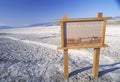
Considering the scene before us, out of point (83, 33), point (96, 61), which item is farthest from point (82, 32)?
point (96, 61)

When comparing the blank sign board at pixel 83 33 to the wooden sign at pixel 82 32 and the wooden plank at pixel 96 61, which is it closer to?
the wooden sign at pixel 82 32

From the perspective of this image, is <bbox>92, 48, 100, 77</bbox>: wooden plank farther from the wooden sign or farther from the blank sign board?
the blank sign board

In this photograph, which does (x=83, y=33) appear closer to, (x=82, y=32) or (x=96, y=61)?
(x=82, y=32)

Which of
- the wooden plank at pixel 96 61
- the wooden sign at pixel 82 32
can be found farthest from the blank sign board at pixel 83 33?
the wooden plank at pixel 96 61

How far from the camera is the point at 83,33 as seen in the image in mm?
5250

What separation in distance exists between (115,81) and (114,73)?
2.61 ft

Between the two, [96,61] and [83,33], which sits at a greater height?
[83,33]

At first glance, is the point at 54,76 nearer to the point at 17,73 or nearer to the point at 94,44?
the point at 17,73

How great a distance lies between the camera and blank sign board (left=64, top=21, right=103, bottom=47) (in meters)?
5.15

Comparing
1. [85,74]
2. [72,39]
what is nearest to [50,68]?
[85,74]

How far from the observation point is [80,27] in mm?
5184

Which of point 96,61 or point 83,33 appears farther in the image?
point 96,61

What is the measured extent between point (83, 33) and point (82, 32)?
0.19 feet

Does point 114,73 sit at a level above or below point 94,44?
below
